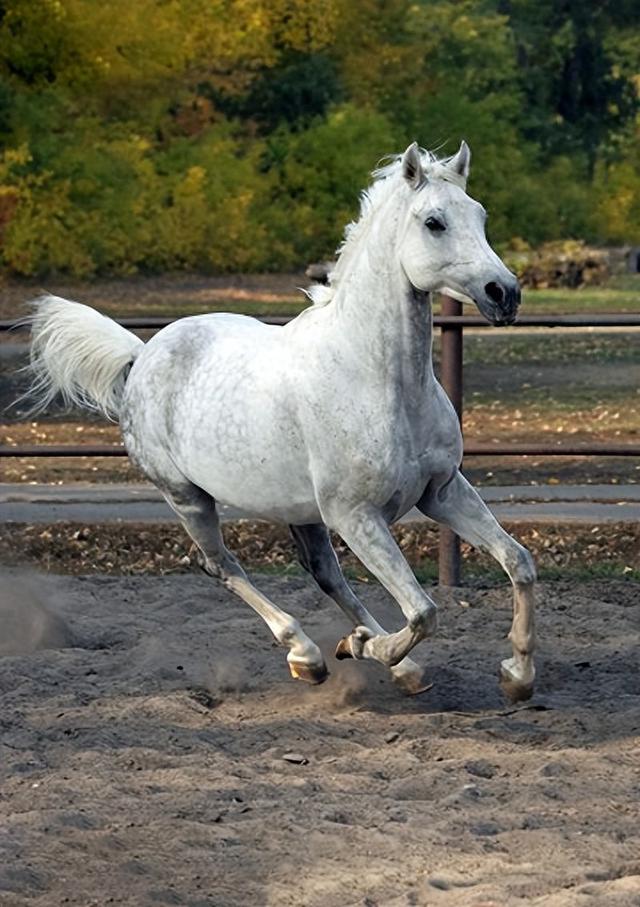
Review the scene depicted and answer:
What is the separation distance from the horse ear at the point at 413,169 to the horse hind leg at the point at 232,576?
1530mm

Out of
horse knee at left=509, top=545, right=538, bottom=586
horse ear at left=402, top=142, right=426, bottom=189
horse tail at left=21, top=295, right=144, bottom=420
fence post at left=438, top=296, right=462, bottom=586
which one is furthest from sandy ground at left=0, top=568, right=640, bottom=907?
horse ear at left=402, top=142, right=426, bottom=189

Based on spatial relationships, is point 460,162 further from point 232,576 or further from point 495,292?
point 232,576

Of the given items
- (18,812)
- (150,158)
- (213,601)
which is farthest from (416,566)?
(150,158)

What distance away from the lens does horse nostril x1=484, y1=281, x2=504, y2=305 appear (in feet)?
18.8

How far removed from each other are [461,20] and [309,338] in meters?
38.1

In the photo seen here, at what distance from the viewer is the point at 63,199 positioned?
3112 centimetres

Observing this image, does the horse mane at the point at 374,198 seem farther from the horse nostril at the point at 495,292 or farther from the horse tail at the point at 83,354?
the horse tail at the point at 83,354

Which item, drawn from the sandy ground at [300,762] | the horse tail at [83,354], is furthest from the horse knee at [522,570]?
the horse tail at [83,354]

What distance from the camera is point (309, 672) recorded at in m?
6.73

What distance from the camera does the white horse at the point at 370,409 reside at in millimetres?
6016

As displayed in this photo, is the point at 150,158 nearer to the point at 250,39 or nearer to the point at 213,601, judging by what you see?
the point at 250,39

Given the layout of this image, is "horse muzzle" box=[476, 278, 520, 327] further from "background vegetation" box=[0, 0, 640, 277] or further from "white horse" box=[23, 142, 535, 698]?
"background vegetation" box=[0, 0, 640, 277]

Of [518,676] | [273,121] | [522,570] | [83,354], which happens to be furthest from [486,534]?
[273,121]

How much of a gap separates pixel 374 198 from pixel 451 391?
9.33 feet
